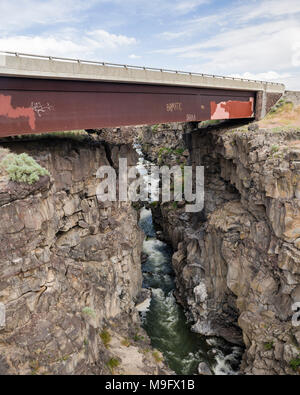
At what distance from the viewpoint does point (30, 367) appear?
11.3 m

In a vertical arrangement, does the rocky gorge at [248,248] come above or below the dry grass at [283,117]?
below

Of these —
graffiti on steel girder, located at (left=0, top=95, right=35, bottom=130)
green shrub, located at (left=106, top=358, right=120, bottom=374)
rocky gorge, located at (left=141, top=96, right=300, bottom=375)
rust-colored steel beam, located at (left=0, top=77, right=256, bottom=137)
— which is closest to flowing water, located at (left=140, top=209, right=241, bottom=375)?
rocky gorge, located at (left=141, top=96, right=300, bottom=375)

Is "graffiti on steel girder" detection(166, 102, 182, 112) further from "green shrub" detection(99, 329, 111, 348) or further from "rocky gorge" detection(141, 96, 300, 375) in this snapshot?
"green shrub" detection(99, 329, 111, 348)

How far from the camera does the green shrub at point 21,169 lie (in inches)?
464

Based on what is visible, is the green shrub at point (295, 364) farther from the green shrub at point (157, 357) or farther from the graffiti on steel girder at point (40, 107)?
the graffiti on steel girder at point (40, 107)

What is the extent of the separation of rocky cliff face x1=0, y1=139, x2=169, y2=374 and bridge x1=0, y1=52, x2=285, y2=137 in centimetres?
241

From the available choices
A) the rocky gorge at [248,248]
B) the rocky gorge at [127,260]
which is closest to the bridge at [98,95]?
the rocky gorge at [127,260]

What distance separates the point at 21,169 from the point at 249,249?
1855 cm

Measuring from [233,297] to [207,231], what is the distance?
6.33m

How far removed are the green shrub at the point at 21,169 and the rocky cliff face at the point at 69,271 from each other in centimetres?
31

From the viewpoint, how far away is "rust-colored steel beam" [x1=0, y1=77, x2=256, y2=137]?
578 inches

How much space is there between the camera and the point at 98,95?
17.8 m

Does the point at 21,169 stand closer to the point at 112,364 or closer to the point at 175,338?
the point at 112,364

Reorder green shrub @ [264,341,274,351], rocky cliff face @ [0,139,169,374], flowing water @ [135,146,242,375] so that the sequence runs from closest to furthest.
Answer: rocky cliff face @ [0,139,169,374], green shrub @ [264,341,274,351], flowing water @ [135,146,242,375]
